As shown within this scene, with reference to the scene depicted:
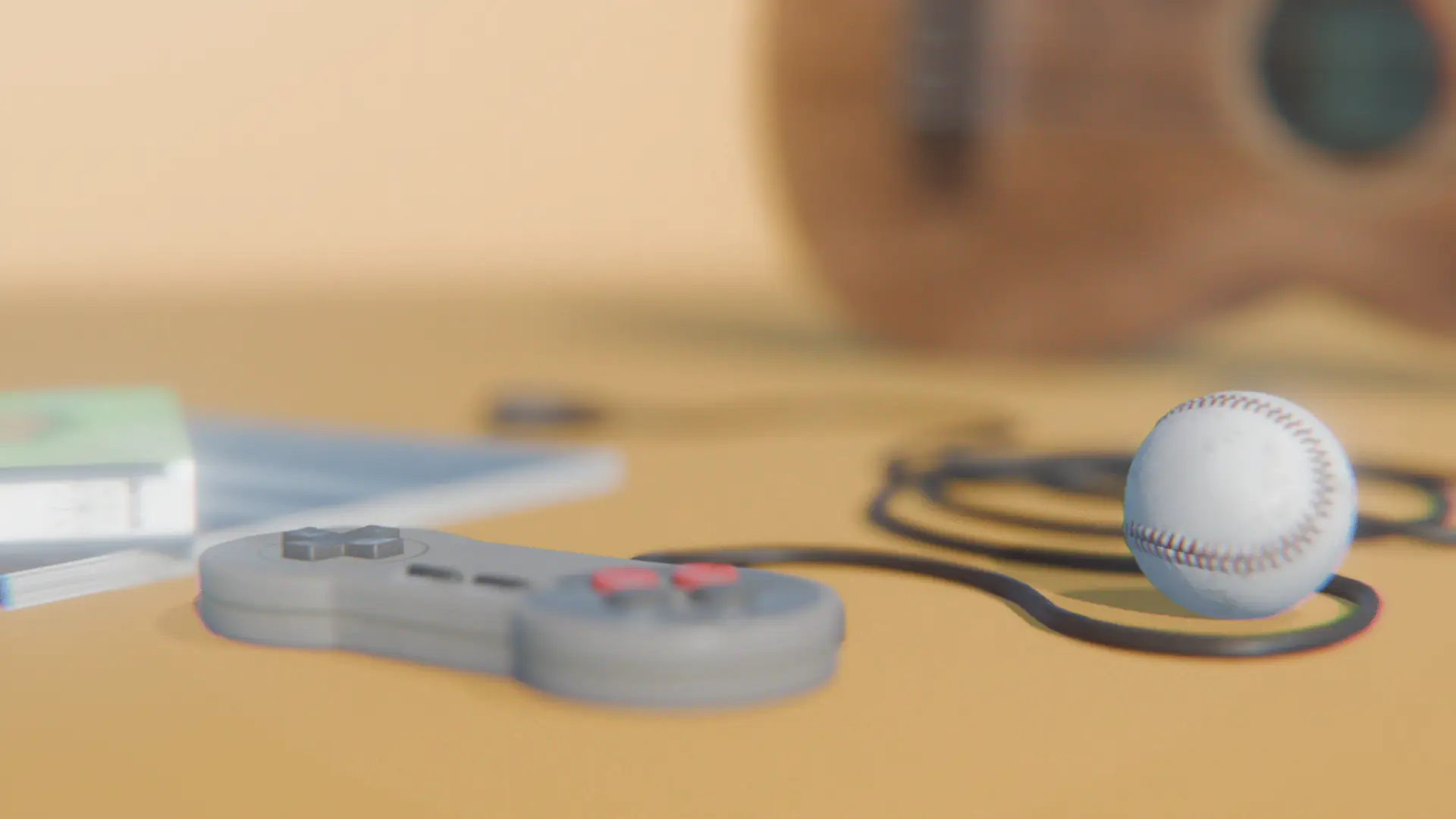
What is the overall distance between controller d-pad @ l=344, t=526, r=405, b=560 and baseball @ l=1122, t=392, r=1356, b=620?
1.16 ft

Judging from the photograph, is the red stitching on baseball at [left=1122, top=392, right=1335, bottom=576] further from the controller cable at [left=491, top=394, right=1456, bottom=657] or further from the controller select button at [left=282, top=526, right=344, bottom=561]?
the controller select button at [left=282, top=526, right=344, bottom=561]

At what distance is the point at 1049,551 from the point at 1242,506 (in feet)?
0.58

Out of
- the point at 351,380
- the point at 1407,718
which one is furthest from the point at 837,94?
the point at 1407,718

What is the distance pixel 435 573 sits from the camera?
742 mm

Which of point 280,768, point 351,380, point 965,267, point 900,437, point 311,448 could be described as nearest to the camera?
point 280,768

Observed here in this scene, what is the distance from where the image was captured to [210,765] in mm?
635

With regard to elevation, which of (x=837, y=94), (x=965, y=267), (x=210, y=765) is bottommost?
→ (x=210, y=765)

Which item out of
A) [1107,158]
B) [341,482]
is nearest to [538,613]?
[341,482]

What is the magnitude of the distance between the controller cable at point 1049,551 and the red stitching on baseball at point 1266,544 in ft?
0.11

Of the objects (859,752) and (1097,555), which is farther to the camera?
(1097,555)

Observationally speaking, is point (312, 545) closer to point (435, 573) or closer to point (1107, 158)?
point (435, 573)

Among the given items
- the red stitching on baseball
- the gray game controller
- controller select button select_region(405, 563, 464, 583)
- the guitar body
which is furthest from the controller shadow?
the guitar body

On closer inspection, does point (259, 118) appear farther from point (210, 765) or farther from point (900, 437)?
point (210, 765)

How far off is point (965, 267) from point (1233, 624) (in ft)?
3.79
